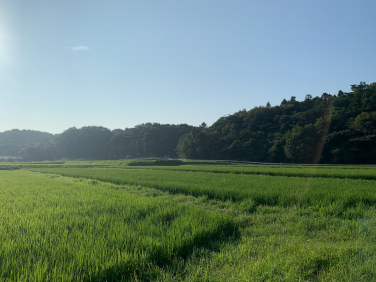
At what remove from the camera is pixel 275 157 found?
3731cm

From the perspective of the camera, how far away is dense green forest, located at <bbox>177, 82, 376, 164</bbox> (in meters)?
30.8

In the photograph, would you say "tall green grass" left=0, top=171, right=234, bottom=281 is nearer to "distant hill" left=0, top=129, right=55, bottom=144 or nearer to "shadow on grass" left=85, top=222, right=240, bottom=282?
"shadow on grass" left=85, top=222, right=240, bottom=282

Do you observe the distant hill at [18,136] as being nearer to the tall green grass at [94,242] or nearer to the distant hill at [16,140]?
the distant hill at [16,140]

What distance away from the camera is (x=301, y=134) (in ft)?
109

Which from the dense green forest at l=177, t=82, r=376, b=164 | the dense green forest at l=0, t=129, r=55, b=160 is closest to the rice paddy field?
the dense green forest at l=177, t=82, r=376, b=164

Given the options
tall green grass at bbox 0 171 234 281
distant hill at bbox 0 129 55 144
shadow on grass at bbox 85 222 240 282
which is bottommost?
shadow on grass at bbox 85 222 240 282

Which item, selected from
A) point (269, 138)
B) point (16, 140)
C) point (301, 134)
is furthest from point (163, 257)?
point (16, 140)

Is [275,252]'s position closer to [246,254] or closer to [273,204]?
[246,254]

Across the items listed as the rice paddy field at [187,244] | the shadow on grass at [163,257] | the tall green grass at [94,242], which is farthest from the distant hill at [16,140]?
the shadow on grass at [163,257]

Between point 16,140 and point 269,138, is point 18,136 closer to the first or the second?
point 16,140

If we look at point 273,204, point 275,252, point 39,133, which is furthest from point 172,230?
point 39,133

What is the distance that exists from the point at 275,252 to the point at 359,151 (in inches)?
1427

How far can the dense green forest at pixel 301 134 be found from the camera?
30.8 meters

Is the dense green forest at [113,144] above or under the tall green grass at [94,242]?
above
